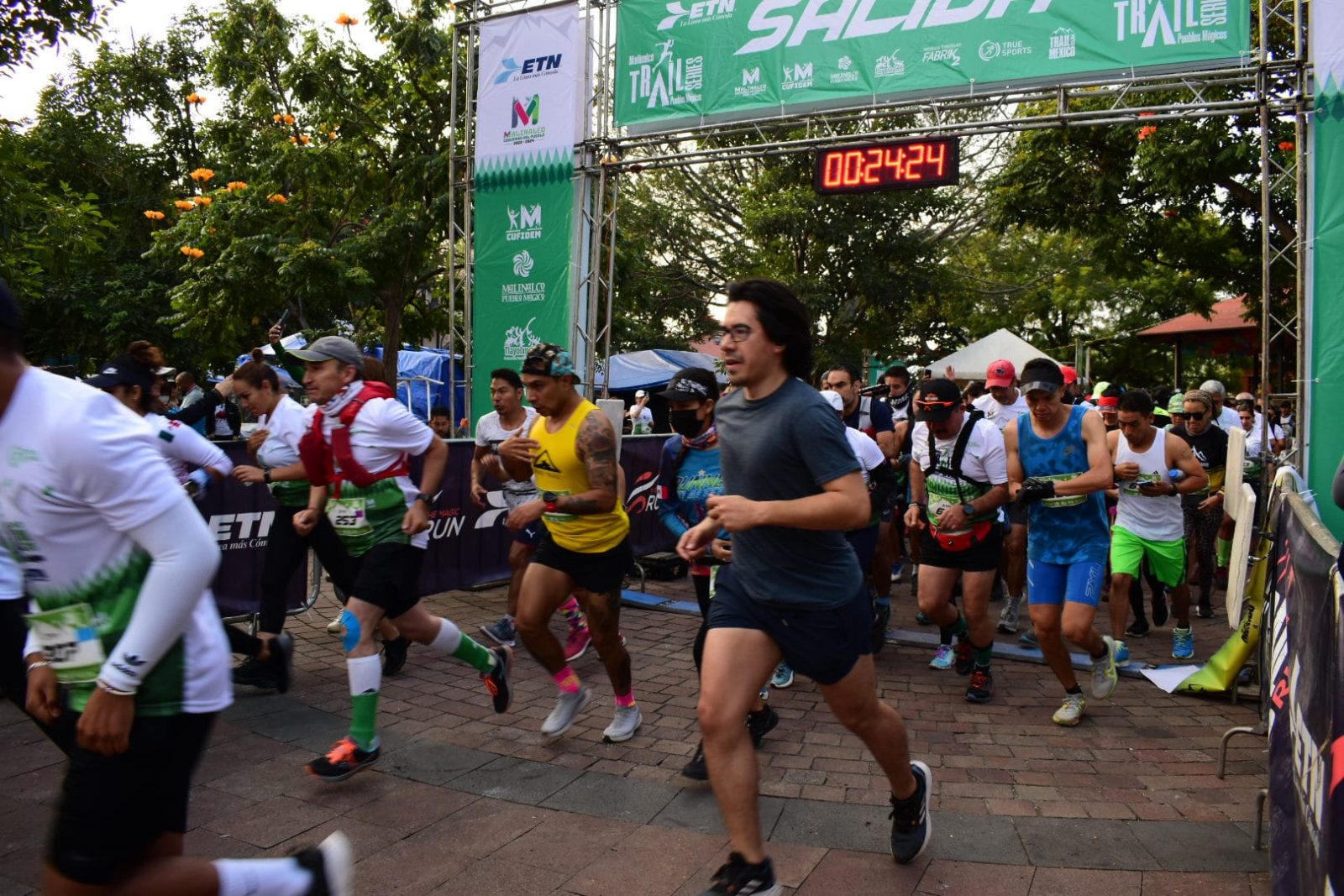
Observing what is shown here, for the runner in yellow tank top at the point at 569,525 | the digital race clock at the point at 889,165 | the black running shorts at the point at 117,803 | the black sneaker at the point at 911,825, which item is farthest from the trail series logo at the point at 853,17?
the black running shorts at the point at 117,803

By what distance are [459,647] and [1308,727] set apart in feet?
11.4

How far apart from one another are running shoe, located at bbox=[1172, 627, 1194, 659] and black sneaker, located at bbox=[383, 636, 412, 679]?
5220 millimetres

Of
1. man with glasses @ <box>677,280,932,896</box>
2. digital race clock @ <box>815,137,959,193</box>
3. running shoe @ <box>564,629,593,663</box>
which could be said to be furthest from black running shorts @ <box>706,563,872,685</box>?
digital race clock @ <box>815,137,959,193</box>

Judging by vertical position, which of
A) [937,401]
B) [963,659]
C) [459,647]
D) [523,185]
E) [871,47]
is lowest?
[963,659]

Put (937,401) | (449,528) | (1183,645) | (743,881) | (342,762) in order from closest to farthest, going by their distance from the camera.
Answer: (743,881), (342,762), (937,401), (1183,645), (449,528)

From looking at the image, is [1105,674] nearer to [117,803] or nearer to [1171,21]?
[117,803]

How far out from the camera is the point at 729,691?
300cm

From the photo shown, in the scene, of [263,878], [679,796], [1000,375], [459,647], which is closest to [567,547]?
[459,647]

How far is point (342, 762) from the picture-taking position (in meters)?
4.18

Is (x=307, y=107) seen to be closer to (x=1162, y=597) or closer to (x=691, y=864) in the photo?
(x=1162, y=597)

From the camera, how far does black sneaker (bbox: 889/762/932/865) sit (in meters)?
3.48

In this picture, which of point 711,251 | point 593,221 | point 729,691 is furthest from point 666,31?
point 711,251

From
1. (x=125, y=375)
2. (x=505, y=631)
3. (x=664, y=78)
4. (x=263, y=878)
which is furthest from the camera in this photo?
(x=664, y=78)

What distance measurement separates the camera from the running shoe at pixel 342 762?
4148 mm
